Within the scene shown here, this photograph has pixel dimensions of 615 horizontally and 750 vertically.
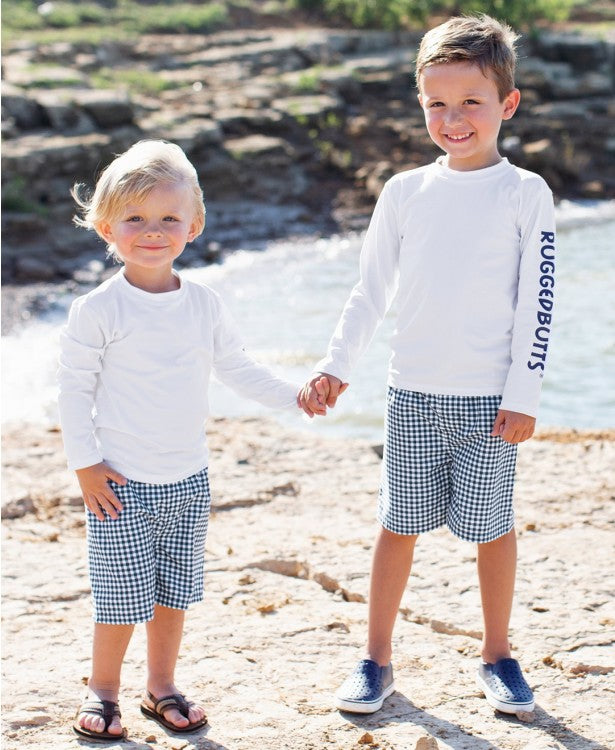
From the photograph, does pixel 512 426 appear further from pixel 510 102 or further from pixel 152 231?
pixel 152 231

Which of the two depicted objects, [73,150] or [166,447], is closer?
[166,447]

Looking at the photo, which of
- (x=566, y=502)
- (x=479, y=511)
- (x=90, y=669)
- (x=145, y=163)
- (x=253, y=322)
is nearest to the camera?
(x=145, y=163)

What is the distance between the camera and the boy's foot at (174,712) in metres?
2.64

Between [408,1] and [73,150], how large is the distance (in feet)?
25.4

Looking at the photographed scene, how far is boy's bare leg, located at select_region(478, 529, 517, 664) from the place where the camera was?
9.23ft

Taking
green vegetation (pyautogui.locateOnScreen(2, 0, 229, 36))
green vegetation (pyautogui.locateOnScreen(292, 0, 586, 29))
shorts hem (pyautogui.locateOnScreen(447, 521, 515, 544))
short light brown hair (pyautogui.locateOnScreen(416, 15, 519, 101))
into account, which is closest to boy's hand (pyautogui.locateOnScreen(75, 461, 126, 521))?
shorts hem (pyautogui.locateOnScreen(447, 521, 515, 544))

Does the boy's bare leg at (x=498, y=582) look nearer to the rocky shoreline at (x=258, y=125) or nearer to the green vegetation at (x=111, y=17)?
the rocky shoreline at (x=258, y=125)

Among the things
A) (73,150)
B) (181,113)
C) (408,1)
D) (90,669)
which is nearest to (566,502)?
(90,669)

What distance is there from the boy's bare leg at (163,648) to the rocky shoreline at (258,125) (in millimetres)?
7278

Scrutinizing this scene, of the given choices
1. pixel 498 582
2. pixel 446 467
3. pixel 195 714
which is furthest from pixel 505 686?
pixel 195 714

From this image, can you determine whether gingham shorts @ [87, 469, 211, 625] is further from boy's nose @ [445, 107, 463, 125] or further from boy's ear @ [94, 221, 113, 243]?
boy's nose @ [445, 107, 463, 125]

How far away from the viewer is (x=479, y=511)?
2.73 m

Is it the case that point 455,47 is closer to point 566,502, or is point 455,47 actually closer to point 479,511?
point 479,511

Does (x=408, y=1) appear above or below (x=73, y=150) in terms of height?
above
